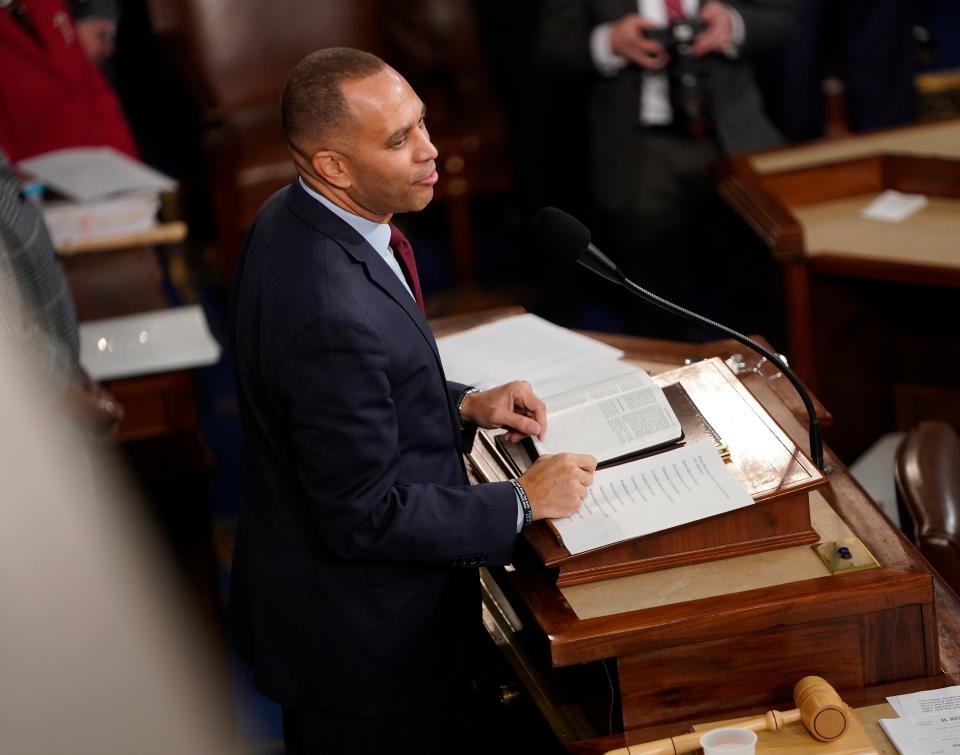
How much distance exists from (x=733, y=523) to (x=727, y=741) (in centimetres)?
30

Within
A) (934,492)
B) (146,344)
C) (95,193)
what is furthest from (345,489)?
(95,193)

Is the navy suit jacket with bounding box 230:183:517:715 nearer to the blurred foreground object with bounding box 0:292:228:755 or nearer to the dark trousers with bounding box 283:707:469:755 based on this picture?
the dark trousers with bounding box 283:707:469:755

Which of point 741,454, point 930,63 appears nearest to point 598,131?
point 930,63

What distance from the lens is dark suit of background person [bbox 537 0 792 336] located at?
4.25m

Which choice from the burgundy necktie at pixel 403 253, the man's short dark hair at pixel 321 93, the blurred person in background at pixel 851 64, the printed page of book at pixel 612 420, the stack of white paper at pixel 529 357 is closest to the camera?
the man's short dark hair at pixel 321 93

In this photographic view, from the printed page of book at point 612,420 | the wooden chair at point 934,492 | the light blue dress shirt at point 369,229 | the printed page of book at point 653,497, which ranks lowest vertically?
the wooden chair at point 934,492

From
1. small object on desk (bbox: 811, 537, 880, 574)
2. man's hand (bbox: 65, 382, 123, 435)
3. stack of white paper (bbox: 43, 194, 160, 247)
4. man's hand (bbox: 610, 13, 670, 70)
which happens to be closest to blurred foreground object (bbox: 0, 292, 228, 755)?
small object on desk (bbox: 811, 537, 880, 574)

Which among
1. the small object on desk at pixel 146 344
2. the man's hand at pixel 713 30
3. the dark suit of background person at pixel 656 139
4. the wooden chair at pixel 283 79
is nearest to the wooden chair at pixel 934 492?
the small object on desk at pixel 146 344

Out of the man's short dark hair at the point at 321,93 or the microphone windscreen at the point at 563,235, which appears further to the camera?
the microphone windscreen at the point at 563,235

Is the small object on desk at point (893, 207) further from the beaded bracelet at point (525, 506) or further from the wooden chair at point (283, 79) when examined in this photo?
the beaded bracelet at point (525, 506)

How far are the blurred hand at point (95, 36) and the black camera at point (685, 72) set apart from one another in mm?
2005

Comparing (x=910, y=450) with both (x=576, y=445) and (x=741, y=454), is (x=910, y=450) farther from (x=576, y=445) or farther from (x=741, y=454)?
(x=576, y=445)

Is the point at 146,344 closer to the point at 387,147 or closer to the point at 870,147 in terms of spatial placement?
the point at 387,147

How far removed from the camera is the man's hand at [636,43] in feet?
13.5
